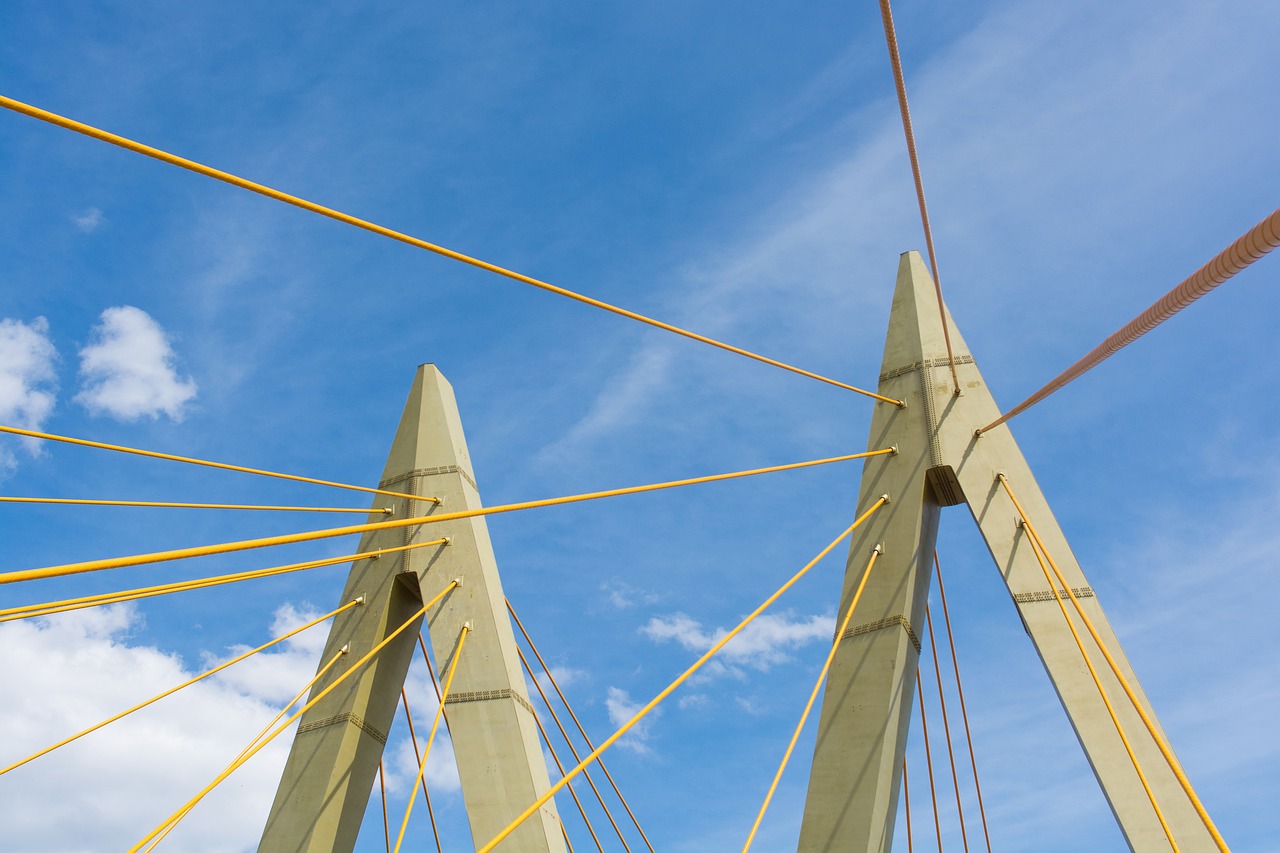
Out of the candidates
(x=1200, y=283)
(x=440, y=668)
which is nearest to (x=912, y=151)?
(x=1200, y=283)

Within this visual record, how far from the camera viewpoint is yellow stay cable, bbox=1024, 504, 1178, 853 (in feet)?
35.4

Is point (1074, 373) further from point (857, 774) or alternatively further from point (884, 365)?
point (857, 774)

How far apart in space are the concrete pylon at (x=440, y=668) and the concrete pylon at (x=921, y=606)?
11.7ft

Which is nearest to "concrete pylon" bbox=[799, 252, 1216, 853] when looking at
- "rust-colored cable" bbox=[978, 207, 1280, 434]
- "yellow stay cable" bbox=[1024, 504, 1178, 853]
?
"yellow stay cable" bbox=[1024, 504, 1178, 853]

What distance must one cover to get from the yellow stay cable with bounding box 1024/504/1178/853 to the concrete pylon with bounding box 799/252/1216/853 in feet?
0.26

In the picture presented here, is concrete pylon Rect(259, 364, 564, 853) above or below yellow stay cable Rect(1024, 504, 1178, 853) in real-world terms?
above

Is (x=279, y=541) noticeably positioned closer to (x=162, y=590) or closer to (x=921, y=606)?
(x=162, y=590)

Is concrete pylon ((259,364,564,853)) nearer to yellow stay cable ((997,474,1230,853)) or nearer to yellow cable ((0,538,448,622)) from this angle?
yellow cable ((0,538,448,622))

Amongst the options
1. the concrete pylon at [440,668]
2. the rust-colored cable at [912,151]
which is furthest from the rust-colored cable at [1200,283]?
the concrete pylon at [440,668]

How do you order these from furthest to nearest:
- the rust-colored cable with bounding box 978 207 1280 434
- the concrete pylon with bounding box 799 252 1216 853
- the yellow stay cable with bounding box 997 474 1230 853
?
1. the concrete pylon with bounding box 799 252 1216 853
2. the yellow stay cable with bounding box 997 474 1230 853
3. the rust-colored cable with bounding box 978 207 1280 434

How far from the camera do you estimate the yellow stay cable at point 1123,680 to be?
10086 mm

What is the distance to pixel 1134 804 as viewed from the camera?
38.5 ft

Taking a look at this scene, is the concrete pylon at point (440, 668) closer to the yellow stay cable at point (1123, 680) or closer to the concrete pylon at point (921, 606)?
the concrete pylon at point (921, 606)

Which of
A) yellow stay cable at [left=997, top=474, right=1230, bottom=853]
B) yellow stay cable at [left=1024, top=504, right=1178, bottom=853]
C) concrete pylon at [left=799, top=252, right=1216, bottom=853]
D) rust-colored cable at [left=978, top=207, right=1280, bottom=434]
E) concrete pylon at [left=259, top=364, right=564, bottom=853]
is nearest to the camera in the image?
rust-colored cable at [left=978, top=207, right=1280, bottom=434]
